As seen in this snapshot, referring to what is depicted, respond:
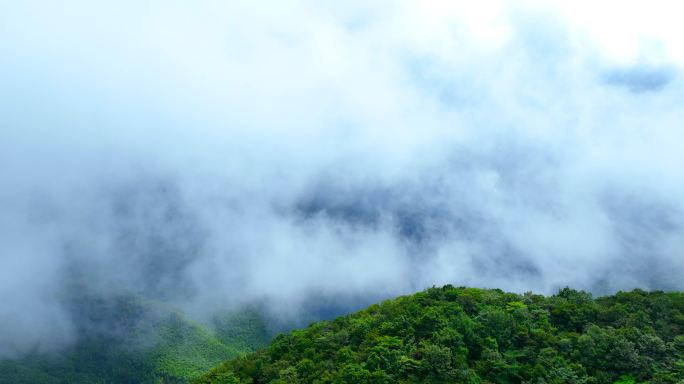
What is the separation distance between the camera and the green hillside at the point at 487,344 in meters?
37.5

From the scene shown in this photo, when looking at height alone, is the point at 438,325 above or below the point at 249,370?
above

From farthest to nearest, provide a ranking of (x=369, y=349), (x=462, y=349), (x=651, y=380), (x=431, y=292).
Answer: (x=431, y=292)
(x=369, y=349)
(x=462, y=349)
(x=651, y=380)

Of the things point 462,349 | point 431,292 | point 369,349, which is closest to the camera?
point 462,349

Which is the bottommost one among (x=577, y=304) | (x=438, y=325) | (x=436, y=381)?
(x=436, y=381)

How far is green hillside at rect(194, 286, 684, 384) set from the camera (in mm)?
37531

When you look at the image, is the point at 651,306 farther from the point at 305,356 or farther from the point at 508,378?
the point at 305,356

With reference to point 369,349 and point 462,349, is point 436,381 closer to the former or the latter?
point 462,349

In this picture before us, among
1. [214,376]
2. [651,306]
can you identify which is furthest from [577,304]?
[214,376]

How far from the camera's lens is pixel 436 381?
37.6m

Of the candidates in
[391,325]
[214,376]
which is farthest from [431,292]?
[214,376]

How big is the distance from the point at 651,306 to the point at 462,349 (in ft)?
61.1

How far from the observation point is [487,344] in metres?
41.2

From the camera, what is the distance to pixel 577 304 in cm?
4734

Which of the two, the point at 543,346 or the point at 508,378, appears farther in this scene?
the point at 543,346
